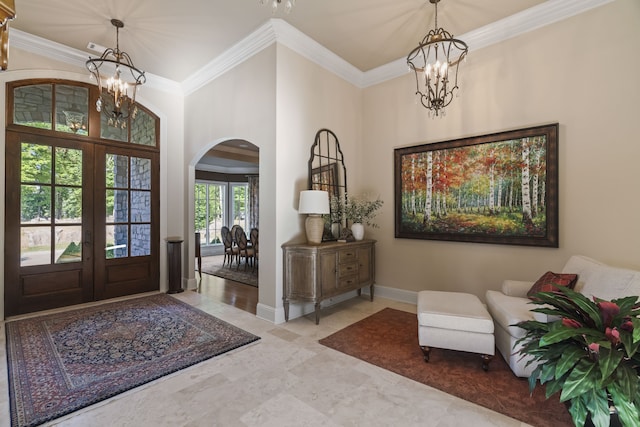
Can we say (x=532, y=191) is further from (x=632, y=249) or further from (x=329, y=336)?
(x=329, y=336)

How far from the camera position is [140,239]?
4.87 metres

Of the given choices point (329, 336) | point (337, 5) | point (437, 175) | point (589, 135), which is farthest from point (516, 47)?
point (329, 336)

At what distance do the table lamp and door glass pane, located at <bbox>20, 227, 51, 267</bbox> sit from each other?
3493 mm

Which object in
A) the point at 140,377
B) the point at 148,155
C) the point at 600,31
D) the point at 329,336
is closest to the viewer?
the point at 140,377

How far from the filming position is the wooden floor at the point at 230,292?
4.42 m

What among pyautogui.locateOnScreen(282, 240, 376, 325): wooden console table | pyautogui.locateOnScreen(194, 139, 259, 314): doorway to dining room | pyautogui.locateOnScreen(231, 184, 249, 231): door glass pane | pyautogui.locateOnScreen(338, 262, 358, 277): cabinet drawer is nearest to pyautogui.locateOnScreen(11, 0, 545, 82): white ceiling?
pyautogui.locateOnScreen(282, 240, 376, 325): wooden console table

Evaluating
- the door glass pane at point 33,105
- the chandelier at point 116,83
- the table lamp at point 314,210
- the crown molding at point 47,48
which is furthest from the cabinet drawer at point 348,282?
the crown molding at point 47,48

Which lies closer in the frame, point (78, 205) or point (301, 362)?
point (301, 362)

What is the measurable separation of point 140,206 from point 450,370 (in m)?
4.90

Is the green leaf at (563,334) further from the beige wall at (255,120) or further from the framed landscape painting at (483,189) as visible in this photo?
the beige wall at (255,120)

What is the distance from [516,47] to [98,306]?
6.40 metres

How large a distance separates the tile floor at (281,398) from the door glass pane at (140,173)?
2.62 metres

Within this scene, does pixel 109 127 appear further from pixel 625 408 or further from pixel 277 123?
pixel 625 408

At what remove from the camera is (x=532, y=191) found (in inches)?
134
